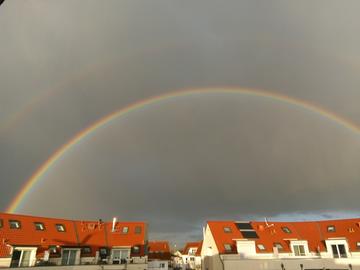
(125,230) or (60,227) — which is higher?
(60,227)

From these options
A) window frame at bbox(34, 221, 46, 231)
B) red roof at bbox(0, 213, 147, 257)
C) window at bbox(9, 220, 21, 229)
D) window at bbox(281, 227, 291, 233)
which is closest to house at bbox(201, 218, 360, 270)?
window at bbox(281, 227, 291, 233)

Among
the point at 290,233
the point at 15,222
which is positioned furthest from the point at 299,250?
the point at 15,222

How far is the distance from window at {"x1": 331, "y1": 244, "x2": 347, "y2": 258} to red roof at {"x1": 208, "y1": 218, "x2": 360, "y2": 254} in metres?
1.19

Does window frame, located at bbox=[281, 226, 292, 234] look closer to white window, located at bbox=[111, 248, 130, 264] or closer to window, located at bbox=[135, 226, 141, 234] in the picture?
window, located at bbox=[135, 226, 141, 234]

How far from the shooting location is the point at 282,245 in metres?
37.1

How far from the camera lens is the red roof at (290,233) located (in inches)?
1452

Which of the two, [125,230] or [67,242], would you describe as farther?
[125,230]

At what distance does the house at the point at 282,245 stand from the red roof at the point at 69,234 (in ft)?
35.8

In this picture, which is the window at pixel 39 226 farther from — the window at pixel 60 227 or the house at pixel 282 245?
the house at pixel 282 245

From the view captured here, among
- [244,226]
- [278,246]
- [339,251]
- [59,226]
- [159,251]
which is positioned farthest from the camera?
[159,251]

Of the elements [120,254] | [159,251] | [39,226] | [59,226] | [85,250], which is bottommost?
[120,254]

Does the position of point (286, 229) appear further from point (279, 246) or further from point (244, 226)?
point (244, 226)

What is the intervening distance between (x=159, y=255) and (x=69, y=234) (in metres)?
35.4

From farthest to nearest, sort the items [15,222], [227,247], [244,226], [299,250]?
[244,226] → [299,250] → [227,247] → [15,222]
